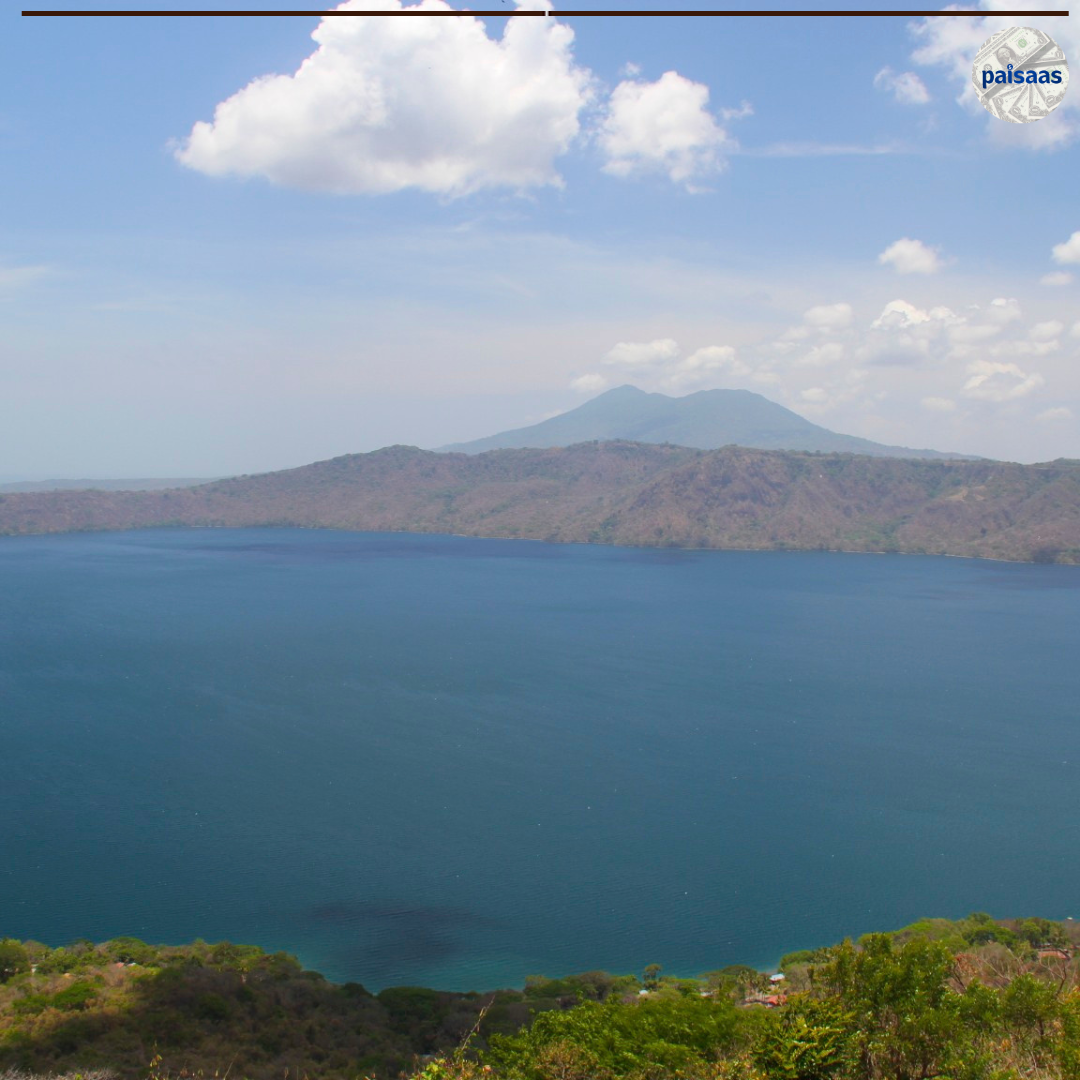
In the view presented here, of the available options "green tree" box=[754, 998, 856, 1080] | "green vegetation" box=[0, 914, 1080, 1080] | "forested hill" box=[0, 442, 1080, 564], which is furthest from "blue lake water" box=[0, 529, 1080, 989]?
"forested hill" box=[0, 442, 1080, 564]

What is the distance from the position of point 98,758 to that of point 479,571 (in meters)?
70.1

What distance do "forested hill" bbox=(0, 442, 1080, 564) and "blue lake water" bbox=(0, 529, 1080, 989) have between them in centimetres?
5936

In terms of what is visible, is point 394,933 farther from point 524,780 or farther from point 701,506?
point 701,506

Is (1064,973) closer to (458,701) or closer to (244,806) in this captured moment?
(244,806)

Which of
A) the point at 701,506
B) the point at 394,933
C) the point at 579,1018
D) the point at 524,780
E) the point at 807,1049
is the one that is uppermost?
the point at 701,506

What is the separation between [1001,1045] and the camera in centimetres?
1073

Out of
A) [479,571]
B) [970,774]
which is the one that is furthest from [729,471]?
[970,774]

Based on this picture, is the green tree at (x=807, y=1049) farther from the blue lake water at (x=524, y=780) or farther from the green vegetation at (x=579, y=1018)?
the blue lake water at (x=524, y=780)

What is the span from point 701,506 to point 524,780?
121 meters

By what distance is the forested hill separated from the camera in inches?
5123

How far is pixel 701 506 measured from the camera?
15150 centimetres

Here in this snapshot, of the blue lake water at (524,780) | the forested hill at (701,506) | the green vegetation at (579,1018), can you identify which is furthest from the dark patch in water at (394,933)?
the forested hill at (701,506)

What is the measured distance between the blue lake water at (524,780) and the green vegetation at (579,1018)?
2995 mm

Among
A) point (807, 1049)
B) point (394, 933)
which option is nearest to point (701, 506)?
point (394, 933)
